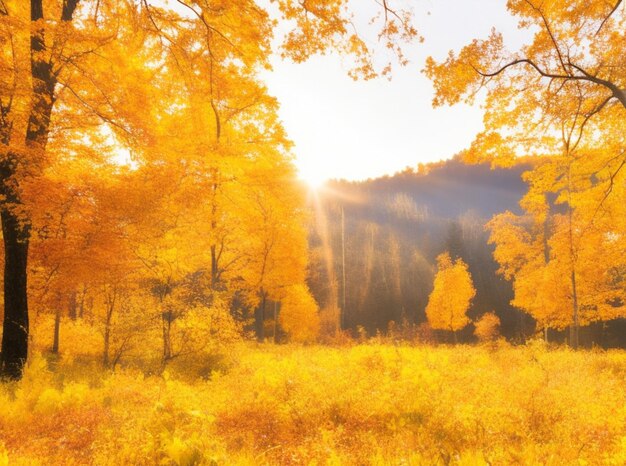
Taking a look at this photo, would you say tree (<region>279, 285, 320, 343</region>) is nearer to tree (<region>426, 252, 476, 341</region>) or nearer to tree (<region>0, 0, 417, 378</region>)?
tree (<region>426, 252, 476, 341</region>)

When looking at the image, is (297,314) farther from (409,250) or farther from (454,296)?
(409,250)

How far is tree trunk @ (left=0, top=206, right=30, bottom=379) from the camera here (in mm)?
7387

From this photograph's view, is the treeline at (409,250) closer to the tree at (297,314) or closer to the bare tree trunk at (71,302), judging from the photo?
the tree at (297,314)

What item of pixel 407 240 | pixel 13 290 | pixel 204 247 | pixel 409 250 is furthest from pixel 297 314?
pixel 407 240

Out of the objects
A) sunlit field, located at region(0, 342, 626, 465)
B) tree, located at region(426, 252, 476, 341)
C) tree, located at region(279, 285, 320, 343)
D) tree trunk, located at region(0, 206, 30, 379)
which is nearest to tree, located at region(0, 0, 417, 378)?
tree trunk, located at region(0, 206, 30, 379)

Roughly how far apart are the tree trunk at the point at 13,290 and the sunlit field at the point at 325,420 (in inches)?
16.5

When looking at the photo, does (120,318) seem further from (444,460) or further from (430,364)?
(444,460)

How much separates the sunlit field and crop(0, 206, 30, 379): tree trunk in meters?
0.42

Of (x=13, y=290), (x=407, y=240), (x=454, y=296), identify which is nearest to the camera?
(x=13, y=290)

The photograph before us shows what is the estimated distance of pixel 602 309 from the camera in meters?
18.3

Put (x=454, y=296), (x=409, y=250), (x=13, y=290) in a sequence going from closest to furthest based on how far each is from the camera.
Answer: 1. (x=13, y=290)
2. (x=454, y=296)
3. (x=409, y=250)

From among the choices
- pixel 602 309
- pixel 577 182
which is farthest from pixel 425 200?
pixel 577 182

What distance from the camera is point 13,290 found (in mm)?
7418

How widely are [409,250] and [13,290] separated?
76.1m
